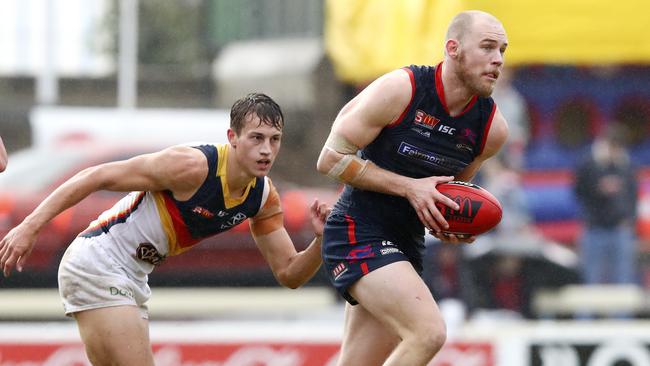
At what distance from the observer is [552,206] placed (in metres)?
14.7

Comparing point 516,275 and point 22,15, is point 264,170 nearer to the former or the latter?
point 516,275

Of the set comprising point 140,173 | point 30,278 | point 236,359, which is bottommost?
point 30,278

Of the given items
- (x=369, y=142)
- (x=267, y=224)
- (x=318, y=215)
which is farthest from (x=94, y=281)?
(x=369, y=142)

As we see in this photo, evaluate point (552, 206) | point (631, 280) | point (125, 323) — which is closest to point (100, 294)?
point (125, 323)

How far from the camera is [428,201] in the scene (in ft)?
22.7

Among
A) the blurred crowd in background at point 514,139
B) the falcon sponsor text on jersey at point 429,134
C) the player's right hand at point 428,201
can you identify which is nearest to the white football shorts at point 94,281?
the falcon sponsor text on jersey at point 429,134

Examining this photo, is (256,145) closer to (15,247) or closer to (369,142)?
(369,142)

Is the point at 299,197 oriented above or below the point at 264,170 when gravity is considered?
below

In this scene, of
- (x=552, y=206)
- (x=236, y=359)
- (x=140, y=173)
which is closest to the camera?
(x=140, y=173)

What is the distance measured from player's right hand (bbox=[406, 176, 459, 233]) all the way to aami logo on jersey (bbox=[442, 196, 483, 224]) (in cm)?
3

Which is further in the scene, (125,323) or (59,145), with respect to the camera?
(59,145)

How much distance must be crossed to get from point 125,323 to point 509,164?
5.89 meters

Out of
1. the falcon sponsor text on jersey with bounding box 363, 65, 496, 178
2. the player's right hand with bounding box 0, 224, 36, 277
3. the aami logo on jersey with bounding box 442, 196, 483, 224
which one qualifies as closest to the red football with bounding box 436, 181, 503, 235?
the aami logo on jersey with bounding box 442, 196, 483, 224

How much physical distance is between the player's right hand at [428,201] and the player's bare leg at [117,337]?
1420mm
